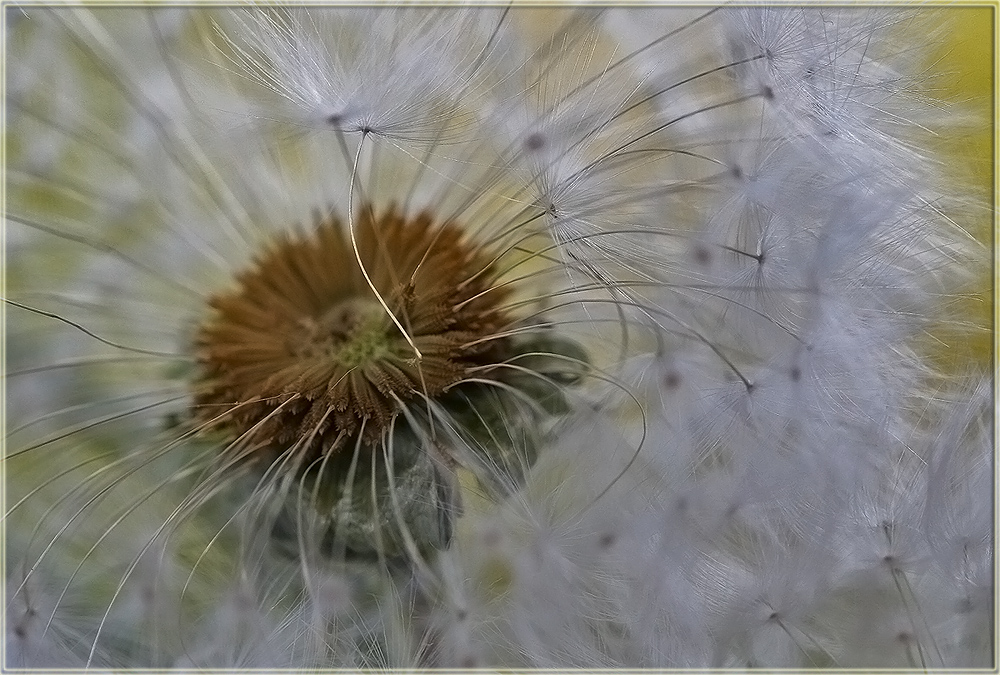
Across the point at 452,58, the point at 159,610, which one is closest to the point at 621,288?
the point at 452,58

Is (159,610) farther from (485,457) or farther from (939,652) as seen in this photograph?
(939,652)

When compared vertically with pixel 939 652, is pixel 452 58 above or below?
above

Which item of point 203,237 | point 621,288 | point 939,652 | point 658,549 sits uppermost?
point 203,237

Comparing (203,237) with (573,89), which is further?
(203,237)

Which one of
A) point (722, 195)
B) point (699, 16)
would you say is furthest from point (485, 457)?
point (699, 16)
